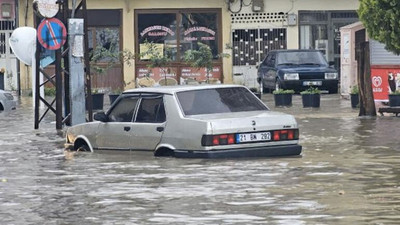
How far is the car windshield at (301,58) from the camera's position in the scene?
1708 inches

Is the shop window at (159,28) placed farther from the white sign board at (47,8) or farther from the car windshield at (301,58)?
the white sign board at (47,8)

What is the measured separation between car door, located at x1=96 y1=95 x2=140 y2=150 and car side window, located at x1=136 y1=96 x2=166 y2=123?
0.17 metres

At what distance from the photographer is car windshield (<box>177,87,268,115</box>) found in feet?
59.3

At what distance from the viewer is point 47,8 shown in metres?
26.2

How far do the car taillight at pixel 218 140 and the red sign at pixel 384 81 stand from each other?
46.2ft

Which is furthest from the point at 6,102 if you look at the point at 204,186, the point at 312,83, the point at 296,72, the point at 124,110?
the point at 204,186

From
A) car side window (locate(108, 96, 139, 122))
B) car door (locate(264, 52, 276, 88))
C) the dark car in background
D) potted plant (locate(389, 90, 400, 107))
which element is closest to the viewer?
car side window (locate(108, 96, 139, 122))

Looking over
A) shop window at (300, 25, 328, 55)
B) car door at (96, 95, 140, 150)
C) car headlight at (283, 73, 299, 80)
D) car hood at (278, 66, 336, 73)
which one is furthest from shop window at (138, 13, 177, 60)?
car door at (96, 95, 140, 150)

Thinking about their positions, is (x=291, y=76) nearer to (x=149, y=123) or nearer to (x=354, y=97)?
(x=354, y=97)

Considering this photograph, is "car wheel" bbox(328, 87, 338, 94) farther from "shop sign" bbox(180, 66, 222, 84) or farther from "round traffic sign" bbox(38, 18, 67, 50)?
"round traffic sign" bbox(38, 18, 67, 50)

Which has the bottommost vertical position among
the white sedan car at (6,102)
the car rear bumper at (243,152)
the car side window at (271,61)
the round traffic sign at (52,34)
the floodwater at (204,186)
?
the floodwater at (204,186)

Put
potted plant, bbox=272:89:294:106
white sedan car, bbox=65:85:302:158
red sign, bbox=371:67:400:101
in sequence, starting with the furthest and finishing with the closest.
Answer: potted plant, bbox=272:89:294:106, red sign, bbox=371:67:400:101, white sedan car, bbox=65:85:302:158

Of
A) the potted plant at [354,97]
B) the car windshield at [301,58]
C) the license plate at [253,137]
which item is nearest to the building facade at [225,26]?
the car windshield at [301,58]

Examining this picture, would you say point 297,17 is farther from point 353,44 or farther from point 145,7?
point 353,44
